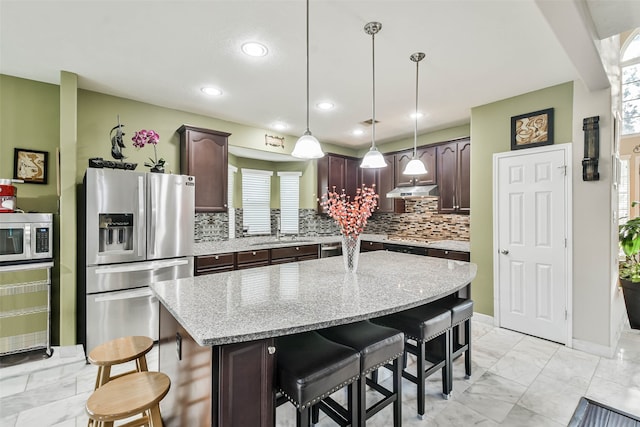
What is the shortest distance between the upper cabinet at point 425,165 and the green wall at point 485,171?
0.76 metres

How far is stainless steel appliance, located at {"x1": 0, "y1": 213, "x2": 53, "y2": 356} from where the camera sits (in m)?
2.57

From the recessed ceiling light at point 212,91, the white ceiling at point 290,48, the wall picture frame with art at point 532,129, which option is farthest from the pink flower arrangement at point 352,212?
the wall picture frame with art at point 532,129

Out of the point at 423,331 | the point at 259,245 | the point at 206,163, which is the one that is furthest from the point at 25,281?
the point at 423,331

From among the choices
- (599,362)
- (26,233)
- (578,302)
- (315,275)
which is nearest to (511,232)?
(578,302)

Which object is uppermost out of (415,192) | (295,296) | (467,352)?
(415,192)

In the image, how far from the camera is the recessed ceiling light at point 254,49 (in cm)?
228

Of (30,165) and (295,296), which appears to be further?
(30,165)

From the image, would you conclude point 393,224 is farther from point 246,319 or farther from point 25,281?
point 25,281

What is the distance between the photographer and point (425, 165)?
456 centimetres

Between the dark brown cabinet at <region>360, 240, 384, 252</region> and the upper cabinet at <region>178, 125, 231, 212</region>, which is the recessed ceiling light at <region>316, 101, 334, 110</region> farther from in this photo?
the dark brown cabinet at <region>360, 240, 384, 252</region>

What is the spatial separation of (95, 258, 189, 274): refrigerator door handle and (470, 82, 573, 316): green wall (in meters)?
3.46

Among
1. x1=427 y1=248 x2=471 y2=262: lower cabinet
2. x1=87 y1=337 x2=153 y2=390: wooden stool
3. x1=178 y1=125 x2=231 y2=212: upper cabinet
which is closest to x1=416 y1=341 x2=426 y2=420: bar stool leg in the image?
x1=87 y1=337 x2=153 y2=390: wooden stool

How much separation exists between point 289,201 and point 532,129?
11.9 ft

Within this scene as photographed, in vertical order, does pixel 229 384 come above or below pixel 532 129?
below
